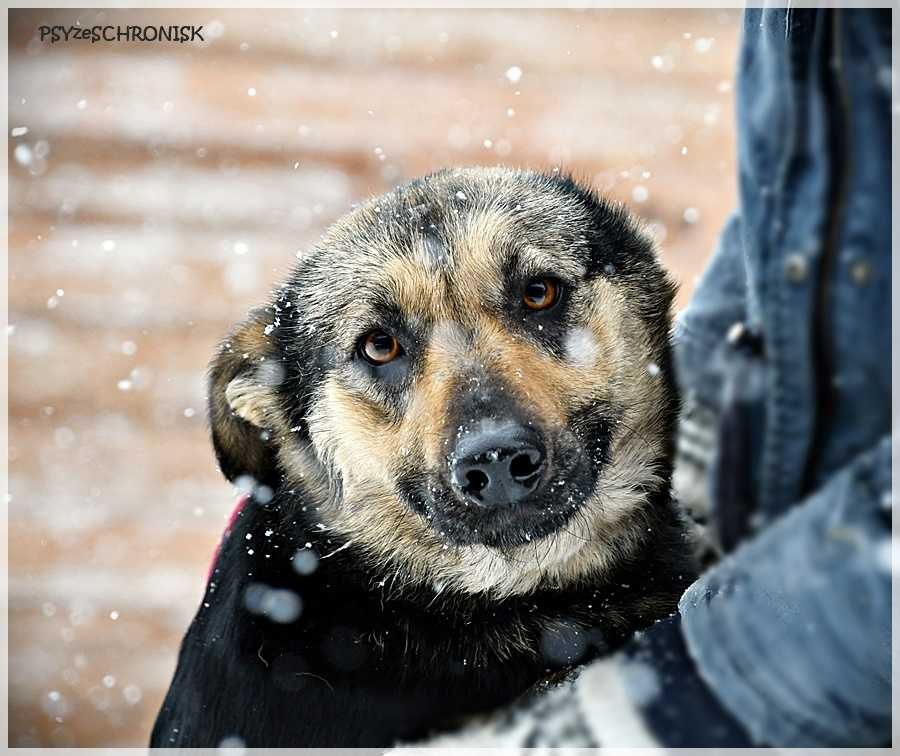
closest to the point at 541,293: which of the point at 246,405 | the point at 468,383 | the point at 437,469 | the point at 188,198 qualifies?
the point at 468,383

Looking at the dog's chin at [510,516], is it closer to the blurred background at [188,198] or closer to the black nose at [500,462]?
the black nose at [500,462]

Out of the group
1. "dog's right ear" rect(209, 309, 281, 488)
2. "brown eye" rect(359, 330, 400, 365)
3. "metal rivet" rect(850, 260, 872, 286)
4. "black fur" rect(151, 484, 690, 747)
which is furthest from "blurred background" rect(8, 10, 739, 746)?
"metal rivet" rect(850, 260, 872, 286)

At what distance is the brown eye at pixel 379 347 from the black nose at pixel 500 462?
18.4 inches

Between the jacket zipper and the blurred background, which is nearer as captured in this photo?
the jacket zipper

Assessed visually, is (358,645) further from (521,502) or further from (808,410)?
(808,410)

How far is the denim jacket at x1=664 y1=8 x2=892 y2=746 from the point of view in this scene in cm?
92

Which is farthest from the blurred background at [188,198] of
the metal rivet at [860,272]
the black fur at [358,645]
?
the metal rivet at [860,272]

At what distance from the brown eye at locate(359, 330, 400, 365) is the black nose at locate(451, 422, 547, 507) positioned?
0.47m

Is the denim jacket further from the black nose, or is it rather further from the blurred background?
the blurred background

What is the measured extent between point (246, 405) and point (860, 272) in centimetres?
172

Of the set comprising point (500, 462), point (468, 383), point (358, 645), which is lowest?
point (358, 645)

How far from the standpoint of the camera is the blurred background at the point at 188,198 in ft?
14.4

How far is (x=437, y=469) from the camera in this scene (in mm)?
2037

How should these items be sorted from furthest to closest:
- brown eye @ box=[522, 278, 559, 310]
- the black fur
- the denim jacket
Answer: brown eye @ box=[522, 278, 559, 310] < the black fur < the denim jacket
